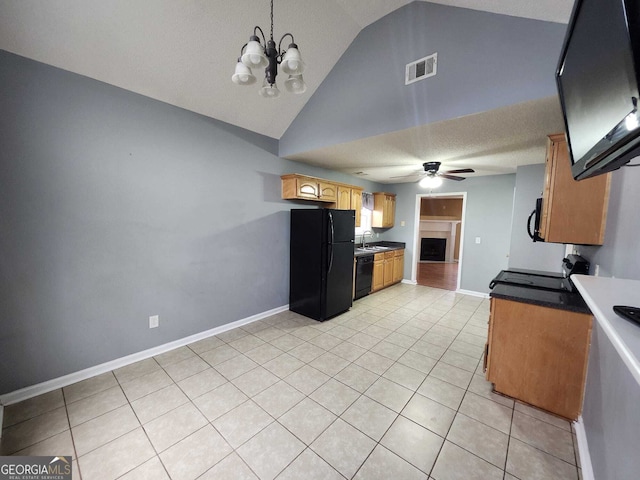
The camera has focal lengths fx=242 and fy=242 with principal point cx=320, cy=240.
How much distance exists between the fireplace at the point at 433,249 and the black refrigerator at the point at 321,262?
22.5 feet

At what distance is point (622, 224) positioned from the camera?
1.48 metres

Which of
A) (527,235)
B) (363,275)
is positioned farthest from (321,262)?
(527,235)

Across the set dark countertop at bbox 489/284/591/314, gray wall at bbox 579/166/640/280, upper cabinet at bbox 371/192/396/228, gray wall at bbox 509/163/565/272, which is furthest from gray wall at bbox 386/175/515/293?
gray wall at bbox 579/166/640/280

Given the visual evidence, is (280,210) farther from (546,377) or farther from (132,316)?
(546,377)

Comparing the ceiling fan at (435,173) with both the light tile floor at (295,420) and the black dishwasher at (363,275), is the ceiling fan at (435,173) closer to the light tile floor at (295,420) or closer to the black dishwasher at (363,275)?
the black dishwasher at (363,275)

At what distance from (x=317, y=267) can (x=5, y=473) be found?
3.01m

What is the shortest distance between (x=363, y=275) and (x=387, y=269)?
0.92 meters

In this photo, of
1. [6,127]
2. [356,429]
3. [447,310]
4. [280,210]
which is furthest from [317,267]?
[6,127]

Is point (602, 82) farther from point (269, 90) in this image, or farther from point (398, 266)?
point (398, 266)

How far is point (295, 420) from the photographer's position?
1832 millimetres

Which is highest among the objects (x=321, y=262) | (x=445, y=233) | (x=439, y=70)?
(x=439, y=70)

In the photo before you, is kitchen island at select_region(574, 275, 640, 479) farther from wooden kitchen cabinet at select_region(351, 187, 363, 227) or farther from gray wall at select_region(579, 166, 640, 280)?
wooden kitchen cabinet at select_region(351, 187, 363, 227)

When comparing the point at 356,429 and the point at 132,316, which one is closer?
the point at 356,429

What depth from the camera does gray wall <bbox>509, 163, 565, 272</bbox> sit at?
3654mm
